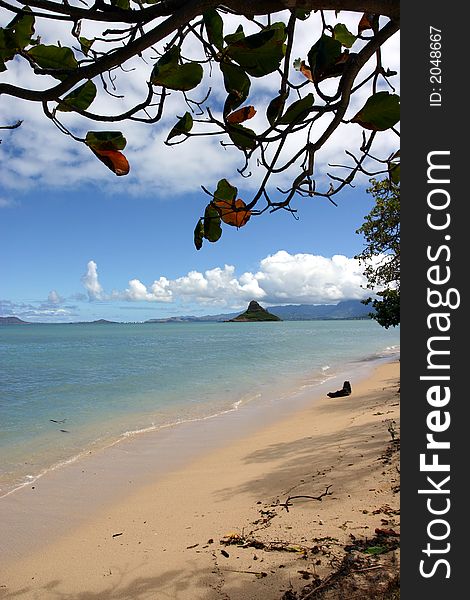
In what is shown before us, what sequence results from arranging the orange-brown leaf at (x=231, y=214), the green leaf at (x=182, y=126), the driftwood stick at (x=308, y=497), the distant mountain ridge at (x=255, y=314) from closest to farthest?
the green leaf at (x=182, y=126) < the orange-brown leaf at (x=231, y=214) < the driftwood stick at (x=308, y=497) < the distant mountain ridge at (x=255, y=314)

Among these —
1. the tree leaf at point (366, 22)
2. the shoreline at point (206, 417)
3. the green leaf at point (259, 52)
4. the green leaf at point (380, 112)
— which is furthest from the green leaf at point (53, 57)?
the shoreline at point (206, 417)

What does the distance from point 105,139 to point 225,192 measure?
1.46 feet

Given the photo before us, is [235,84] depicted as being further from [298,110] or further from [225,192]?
[225,192]

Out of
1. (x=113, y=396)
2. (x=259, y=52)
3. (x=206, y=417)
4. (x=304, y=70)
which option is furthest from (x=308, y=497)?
(x=113, y=396)

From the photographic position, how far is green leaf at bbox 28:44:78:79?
135 cm

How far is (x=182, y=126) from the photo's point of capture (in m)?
1.51

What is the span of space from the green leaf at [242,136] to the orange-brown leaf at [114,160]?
33cm

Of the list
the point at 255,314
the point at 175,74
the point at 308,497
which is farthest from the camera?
the point at 255,314

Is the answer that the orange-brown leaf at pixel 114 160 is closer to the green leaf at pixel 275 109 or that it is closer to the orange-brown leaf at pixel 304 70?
the green leaf at pixel 275 109

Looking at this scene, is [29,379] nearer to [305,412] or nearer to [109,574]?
[305,412]

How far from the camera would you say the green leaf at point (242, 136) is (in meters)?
1.52

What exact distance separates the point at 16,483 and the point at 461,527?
7162 mm

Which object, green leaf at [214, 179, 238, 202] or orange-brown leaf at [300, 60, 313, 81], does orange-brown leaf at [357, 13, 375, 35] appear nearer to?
orange-brown leaf at [300, 60, 313, 81]

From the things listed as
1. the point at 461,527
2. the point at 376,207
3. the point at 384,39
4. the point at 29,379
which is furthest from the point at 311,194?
the point at 29,379
